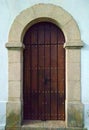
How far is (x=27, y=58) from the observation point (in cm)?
766

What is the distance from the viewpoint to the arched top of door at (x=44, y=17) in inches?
283

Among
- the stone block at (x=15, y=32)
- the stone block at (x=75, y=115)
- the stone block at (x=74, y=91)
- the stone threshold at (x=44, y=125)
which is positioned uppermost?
the stone block at (x=15, y=32)

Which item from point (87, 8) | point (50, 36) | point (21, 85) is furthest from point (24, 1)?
point (21, 85)

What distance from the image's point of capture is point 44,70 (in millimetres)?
7613

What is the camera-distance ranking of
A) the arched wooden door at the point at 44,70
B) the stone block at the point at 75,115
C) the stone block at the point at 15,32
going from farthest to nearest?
the arched wooden door at the point at 44,70 → the stone block at the point at 15,32 → the stone block at the point at 75,115

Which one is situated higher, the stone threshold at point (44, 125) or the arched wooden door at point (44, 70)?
the arched wooden door at point (44, 70)

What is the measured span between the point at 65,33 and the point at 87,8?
2.81ft

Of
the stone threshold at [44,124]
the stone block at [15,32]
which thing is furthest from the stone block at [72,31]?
the stone threshold at [44,124]

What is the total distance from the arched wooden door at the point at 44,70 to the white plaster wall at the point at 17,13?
604 millimetres

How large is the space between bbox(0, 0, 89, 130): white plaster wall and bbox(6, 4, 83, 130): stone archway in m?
0.11

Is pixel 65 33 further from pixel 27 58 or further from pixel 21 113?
pixel 21 113

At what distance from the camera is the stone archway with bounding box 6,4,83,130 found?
23.5 ft

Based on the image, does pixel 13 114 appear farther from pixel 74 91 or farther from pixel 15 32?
pixel 15 32

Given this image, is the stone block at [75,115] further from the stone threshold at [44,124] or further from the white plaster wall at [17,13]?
the stone threshold at [44,124]
